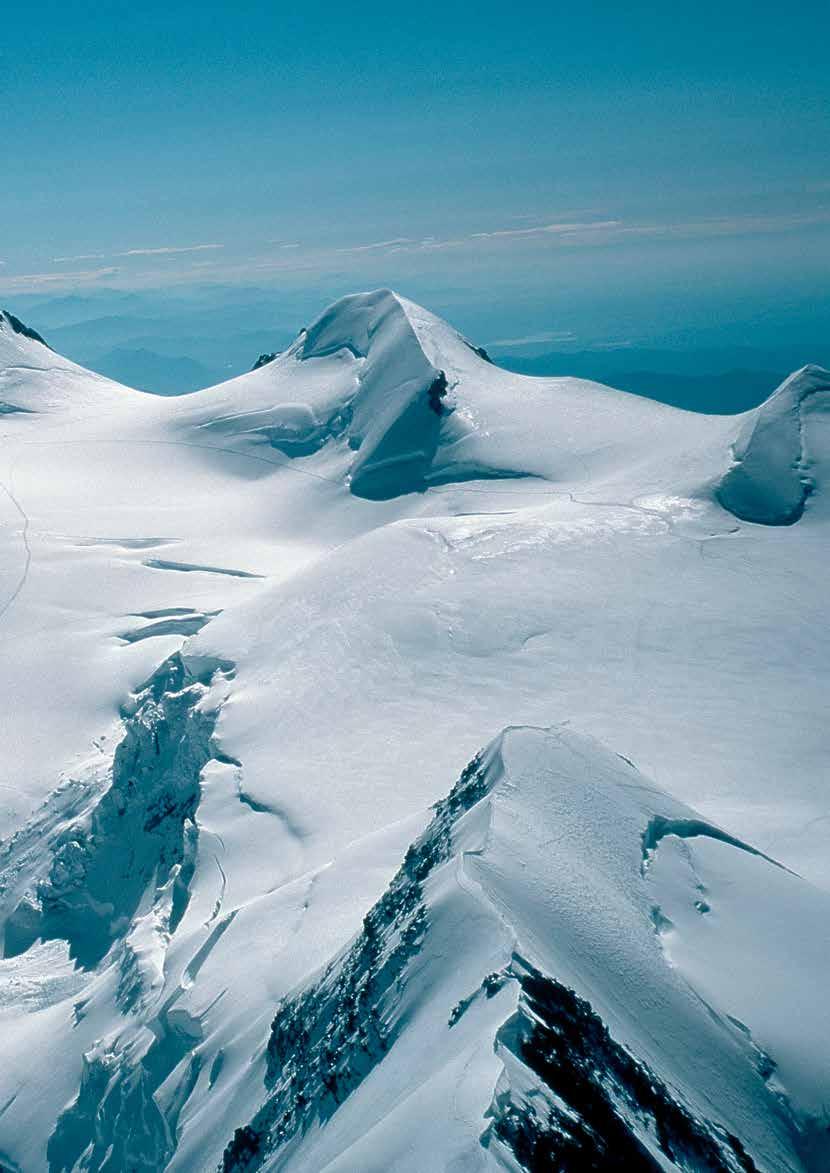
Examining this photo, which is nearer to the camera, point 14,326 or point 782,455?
point 782,455

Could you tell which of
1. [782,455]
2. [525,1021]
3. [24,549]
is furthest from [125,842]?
[782,455]

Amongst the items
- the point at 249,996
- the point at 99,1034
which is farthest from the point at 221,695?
the point at 249,996

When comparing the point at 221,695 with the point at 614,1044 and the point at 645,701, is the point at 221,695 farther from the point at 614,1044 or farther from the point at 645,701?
the point at 614,1044

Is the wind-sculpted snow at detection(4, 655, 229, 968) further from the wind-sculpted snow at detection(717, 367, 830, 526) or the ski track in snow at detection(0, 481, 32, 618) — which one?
the wind-sculpted snow at detection(717, 367, 830, 526)

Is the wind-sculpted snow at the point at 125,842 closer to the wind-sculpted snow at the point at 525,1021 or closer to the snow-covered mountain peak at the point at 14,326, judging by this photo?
the wind-sculpted snow at the point at 525,1021

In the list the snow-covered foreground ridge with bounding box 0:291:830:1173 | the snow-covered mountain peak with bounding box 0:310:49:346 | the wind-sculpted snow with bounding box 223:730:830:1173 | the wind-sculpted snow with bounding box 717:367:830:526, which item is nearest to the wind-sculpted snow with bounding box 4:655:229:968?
the snow-covered foreground ridge with bounding box 0:291:830:1173

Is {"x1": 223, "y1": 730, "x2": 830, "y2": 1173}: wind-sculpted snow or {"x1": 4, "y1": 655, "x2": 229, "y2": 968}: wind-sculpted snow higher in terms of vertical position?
{"x1": 223, "y1": 730, "x2": 830, "y2": 1173}: wind-sculpted snow

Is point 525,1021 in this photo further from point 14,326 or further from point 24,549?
point 14,326

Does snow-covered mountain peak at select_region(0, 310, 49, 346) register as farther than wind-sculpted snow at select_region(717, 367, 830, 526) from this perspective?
Yes
